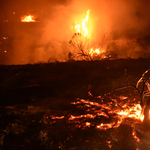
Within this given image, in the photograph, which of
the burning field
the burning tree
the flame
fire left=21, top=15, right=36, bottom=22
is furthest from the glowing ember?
fire left=21, top=15, right=36, bottom=22

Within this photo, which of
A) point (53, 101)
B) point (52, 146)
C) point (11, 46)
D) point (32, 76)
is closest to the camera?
point (52, 146)

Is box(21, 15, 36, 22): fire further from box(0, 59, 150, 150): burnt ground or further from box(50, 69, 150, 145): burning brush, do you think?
box(50, 69, 150, 145): burning brush

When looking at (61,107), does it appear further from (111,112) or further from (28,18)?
(28,18)

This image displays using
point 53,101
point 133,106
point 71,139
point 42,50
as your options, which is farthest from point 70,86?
point 42,50

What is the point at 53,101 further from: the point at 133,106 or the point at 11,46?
the point at 11,46

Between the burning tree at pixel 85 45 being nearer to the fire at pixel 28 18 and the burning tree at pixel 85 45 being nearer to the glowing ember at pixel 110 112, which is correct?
the glowing ember at pixel 110 112

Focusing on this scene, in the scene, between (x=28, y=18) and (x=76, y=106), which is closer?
(x=76, y=106)

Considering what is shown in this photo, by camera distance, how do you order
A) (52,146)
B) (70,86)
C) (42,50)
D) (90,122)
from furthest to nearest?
(42,50) → (70,86) → (90,122) → (52,146)

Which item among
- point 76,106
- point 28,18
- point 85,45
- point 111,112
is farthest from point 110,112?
point 28,18

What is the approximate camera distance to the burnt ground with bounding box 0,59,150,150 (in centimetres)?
300

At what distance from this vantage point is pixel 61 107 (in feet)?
14.4

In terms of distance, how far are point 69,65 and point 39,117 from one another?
14.0ft

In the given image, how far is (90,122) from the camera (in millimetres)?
3641

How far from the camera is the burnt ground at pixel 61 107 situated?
3.00 metres
